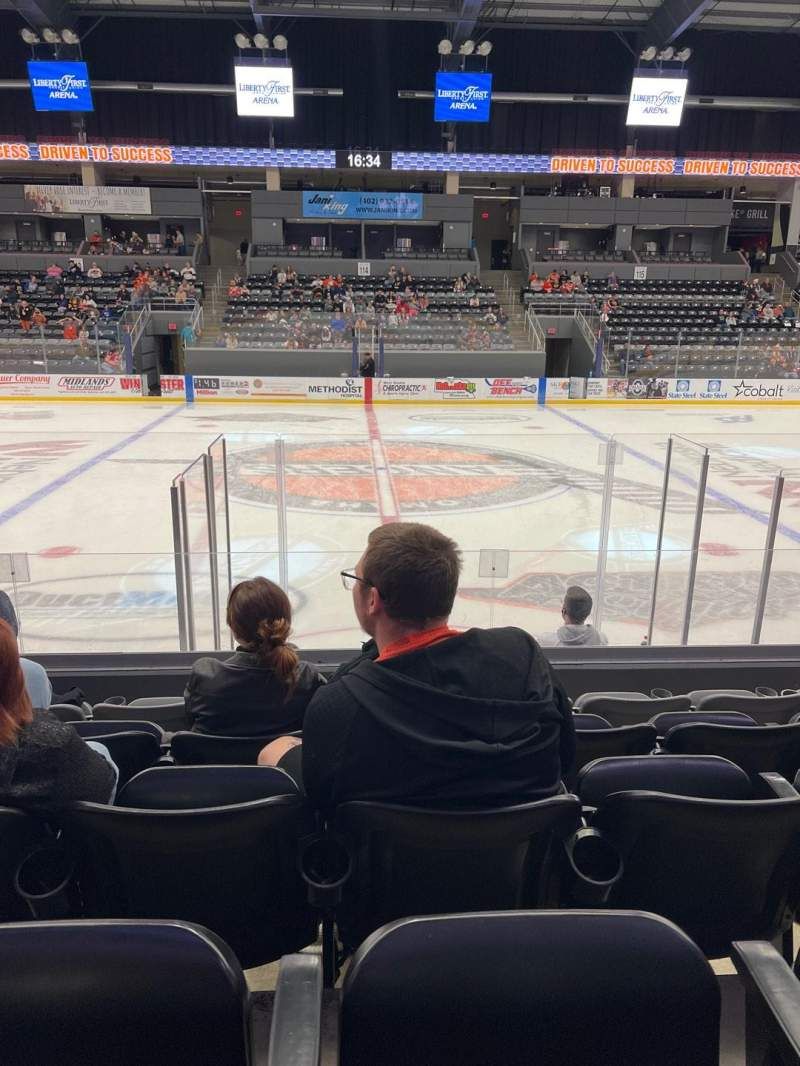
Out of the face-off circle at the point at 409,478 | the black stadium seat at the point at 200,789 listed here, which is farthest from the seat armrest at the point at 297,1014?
the face-off circle at the point at 409,478

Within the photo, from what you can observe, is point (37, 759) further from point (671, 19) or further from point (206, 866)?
point (671, 19)

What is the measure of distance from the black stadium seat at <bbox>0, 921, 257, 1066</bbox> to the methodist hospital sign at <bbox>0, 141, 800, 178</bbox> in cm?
3069

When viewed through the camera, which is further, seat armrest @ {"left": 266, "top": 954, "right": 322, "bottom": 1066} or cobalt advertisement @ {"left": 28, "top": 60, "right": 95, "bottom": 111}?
cobalt advertisement @ {"left": 28, "top": 60, "right": 95, "bottom": 111}

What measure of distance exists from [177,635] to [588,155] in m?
31.6

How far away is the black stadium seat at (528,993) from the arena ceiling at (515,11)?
27243 millimetres

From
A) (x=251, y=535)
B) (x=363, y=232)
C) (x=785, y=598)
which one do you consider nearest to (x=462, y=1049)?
Result: (x=785, y=598)

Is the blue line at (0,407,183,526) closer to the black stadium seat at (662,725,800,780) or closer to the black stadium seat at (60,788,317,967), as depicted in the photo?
the black stadium seat at (60,788,317,967)

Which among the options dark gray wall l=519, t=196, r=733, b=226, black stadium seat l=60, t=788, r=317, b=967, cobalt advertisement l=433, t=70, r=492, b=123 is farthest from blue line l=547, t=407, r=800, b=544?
dark gray wall l=519, t=196, r=733, b=226

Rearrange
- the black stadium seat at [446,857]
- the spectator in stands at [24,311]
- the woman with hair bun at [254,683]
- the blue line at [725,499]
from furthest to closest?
the spectator in stands at [24,311] < the blue line at [725,499] < the woman with hair bun at [254,683] < the black stadium seat at [446,857]

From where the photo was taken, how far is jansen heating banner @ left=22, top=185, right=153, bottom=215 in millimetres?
28531

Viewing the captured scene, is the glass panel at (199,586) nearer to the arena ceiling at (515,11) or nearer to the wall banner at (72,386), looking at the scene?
the wall banner at (72,386)

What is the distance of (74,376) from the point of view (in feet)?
61.7

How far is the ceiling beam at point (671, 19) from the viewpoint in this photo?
23.5m

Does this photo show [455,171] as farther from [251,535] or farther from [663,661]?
[663,661]
